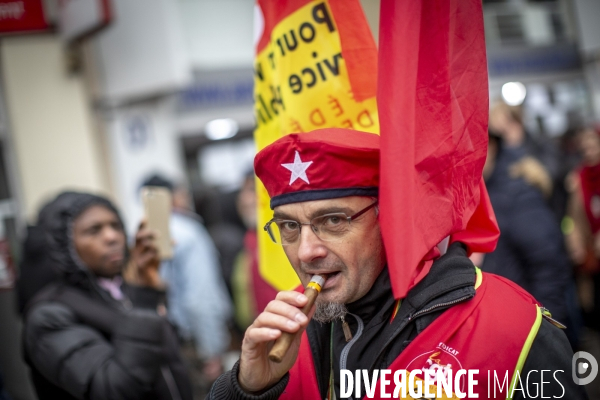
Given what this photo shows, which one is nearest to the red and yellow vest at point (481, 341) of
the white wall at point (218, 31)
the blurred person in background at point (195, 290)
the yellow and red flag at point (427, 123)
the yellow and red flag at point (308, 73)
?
the yellow and red flag at point (427, 123)

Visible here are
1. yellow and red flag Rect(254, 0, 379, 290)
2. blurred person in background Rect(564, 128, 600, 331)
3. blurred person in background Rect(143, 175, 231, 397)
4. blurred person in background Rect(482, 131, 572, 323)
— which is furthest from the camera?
blurred person in background Rect(143, 175, 231, 397)

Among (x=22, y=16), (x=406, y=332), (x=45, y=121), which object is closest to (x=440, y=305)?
(x=406, y=332)

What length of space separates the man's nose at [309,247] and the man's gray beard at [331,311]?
0.44 ft

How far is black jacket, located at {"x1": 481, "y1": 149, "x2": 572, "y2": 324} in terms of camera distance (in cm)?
370

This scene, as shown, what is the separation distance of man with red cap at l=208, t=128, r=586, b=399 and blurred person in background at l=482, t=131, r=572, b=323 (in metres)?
2.02

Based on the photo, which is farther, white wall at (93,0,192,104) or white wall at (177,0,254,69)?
white wall at (177,0,254,69)

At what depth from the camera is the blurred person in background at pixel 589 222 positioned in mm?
4949

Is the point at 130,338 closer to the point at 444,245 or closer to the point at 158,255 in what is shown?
the point at 158,255

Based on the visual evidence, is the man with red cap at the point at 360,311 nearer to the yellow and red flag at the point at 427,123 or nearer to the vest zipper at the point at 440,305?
the vest zipper at the point at 440,305

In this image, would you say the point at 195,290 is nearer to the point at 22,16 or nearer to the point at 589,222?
the point at 22,16

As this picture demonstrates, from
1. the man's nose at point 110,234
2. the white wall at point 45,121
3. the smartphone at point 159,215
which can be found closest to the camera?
the smartphone at point 159,215

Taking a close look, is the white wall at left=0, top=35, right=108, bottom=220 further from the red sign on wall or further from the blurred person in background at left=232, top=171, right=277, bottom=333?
the red sign on wall

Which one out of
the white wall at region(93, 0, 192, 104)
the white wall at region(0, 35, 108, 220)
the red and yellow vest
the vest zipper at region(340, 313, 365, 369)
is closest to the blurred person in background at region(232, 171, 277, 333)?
the white wall at region(93, 0, 192, 104)

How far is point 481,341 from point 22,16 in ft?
11.8
